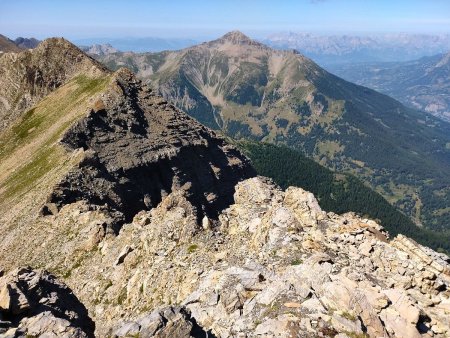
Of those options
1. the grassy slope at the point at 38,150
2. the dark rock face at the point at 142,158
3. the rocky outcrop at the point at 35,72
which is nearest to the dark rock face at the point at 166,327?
the dark rock face at the point at 142,158

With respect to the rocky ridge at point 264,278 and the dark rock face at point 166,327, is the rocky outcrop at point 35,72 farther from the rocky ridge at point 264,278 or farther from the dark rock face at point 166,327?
the dark rock face at point 166,327

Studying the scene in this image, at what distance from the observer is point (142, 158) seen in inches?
3809

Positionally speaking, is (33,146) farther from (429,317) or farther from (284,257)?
(429,317)

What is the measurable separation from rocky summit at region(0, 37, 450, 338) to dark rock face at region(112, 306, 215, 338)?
0.08m

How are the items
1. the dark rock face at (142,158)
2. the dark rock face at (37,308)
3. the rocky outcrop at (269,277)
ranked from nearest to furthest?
1. the dark rock face at (37,308)
2. the rocky outcrop at (269,277)
3. the dark rock face at (142,158)

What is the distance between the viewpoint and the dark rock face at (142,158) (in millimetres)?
77938

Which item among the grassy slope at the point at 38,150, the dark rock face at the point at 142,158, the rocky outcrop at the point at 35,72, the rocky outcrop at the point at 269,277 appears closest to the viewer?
the rocky outcrop at the point at 269,277

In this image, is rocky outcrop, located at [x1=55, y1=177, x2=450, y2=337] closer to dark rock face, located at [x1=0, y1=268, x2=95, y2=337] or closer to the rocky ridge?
the rocky ridge

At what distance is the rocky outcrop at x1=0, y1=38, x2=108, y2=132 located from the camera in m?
160

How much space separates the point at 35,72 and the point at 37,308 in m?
157

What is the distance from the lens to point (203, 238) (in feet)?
136

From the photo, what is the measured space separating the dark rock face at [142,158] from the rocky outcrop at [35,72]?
54.5m

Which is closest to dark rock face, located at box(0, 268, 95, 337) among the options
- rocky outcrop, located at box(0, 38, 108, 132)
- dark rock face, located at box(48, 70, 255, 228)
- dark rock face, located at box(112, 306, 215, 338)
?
dark rock face, located at box(112, 306, 215, 338)

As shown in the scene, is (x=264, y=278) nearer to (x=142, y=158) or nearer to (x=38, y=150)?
(x=142, y=158)
